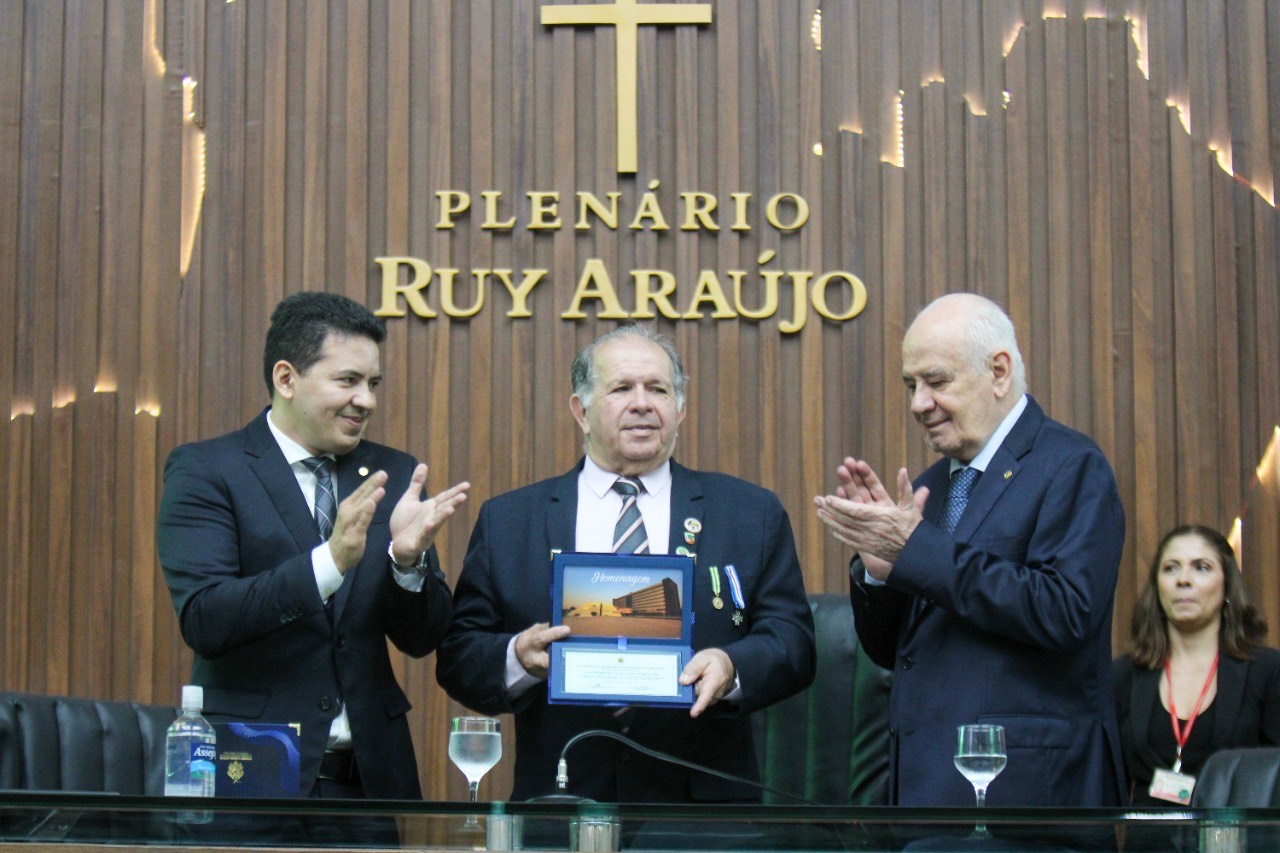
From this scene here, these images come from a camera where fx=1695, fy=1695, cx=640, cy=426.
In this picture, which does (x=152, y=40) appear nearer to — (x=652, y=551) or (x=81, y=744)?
(x=81, y=744)

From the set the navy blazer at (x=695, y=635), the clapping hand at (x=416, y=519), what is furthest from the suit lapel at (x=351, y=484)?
the navy blazer at (x=695, y=635)

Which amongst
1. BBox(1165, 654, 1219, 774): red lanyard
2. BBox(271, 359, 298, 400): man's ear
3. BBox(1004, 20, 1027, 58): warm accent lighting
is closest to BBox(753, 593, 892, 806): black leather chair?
BBox(1165, 654, 1219, 774): red lanyard

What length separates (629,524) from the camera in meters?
3.57

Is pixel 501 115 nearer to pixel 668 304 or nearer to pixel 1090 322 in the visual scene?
pixel 668 304

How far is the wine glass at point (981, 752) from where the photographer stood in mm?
2684

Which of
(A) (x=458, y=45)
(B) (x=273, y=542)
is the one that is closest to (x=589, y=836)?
(B) (x=273, y=542)

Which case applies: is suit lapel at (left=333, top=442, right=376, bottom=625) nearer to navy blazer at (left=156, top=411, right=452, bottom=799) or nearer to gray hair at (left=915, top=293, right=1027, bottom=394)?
navy blazer at (left=156, top=411, right=452, bottom=799)

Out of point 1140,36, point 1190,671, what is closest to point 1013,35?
point 1140,36

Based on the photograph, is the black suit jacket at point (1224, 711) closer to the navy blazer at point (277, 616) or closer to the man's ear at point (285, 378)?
the navy blazer at point (277, 616)

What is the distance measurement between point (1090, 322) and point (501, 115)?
1824 millimetres

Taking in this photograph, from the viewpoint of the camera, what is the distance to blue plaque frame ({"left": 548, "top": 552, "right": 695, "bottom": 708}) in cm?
317

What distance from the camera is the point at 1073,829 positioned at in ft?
6.43

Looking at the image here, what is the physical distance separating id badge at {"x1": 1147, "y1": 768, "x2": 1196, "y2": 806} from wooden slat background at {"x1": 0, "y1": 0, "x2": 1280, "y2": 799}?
0.93 m

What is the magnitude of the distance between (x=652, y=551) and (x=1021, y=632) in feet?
2.75
